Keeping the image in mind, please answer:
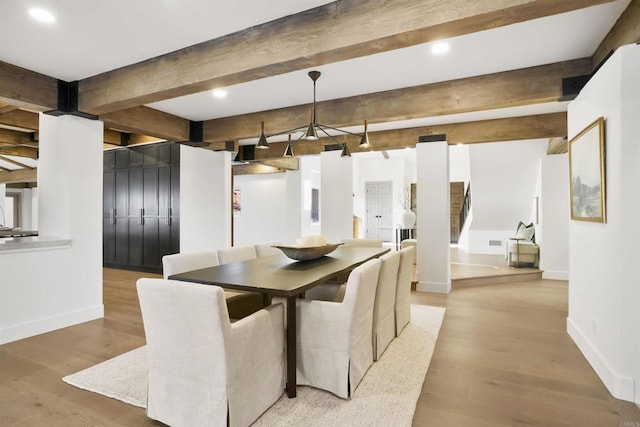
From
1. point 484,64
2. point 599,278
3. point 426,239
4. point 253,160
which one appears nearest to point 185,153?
point 253,160

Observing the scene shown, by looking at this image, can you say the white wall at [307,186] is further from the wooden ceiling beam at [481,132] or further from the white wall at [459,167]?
the white wall at [459,167]

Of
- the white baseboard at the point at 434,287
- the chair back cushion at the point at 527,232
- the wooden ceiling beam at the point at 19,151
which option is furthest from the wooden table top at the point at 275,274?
the wooden ceiling beam at the point at 19,151

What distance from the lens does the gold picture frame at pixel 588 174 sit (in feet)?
7.82

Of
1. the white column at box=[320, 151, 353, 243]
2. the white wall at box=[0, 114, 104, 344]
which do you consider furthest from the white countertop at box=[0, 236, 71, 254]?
the white column at box=[320, 151, 353, 243]

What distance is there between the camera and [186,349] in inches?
68.6

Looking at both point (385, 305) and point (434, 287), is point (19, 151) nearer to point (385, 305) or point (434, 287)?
point (385, 305)

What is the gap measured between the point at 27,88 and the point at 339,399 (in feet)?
12.9

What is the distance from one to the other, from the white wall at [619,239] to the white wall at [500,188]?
165 inches

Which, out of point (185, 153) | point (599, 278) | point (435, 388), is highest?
point (185, 153)

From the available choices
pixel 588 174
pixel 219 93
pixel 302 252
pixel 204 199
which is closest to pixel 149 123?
pixel 219 93

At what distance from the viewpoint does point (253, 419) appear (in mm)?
1861

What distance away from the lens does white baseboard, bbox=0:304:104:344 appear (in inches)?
123

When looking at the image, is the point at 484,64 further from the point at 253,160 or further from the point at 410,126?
the point at 253,160

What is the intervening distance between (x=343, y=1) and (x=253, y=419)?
2.60 meters
